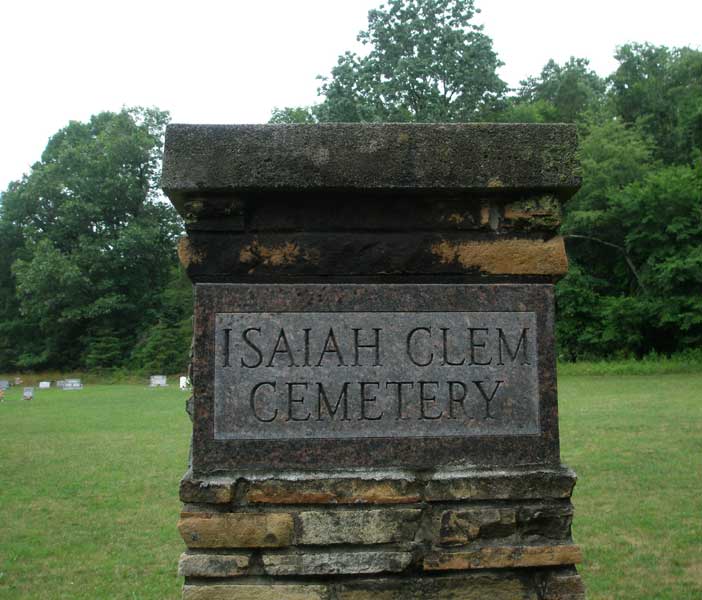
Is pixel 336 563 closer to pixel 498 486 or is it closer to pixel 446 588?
pixel 446 588

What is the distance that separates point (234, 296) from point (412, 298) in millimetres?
698

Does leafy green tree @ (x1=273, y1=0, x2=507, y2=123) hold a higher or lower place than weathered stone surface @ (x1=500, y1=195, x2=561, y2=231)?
higher

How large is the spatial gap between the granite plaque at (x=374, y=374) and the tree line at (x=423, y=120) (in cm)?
2672

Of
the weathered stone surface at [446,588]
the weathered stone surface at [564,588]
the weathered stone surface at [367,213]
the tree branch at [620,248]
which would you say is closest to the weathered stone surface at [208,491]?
the weathered stone surface at [446,588]

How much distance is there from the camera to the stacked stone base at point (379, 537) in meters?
2.68

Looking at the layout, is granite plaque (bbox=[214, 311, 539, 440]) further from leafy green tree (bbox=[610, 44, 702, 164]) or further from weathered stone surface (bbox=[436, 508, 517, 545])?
leafy green tree (bbox=[610, 44, 702, 164])

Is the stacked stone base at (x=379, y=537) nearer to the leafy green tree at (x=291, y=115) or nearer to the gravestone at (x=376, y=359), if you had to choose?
the gravestone at (x=376, y=359)

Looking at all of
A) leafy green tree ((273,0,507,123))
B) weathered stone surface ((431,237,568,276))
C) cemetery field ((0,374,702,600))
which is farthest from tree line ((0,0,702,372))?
weathered stone surface ((431,237,568,276))

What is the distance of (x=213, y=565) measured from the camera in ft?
8.77

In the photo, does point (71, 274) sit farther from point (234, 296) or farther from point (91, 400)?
point (234, 296)

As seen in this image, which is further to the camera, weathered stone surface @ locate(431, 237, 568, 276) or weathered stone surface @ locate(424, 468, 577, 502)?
weathered stone surface @ locate(431, 237, 568, 276)

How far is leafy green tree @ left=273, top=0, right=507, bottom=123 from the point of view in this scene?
105 feet

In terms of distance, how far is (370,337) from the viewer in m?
2.89

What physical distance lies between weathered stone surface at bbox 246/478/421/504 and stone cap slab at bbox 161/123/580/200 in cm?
110
